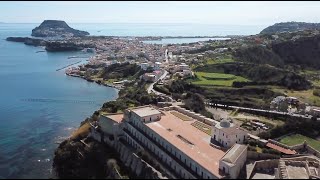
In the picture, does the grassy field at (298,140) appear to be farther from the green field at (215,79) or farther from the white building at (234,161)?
the green field at (215,79)

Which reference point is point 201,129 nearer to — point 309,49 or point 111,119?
point 111,119

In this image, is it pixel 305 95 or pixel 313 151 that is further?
pixel 305 95

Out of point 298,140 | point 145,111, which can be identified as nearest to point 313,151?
point 298,140

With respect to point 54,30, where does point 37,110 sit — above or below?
below

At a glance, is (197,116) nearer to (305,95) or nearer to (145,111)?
A: (145,111)

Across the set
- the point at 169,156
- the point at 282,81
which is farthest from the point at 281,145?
the point at 282,81
